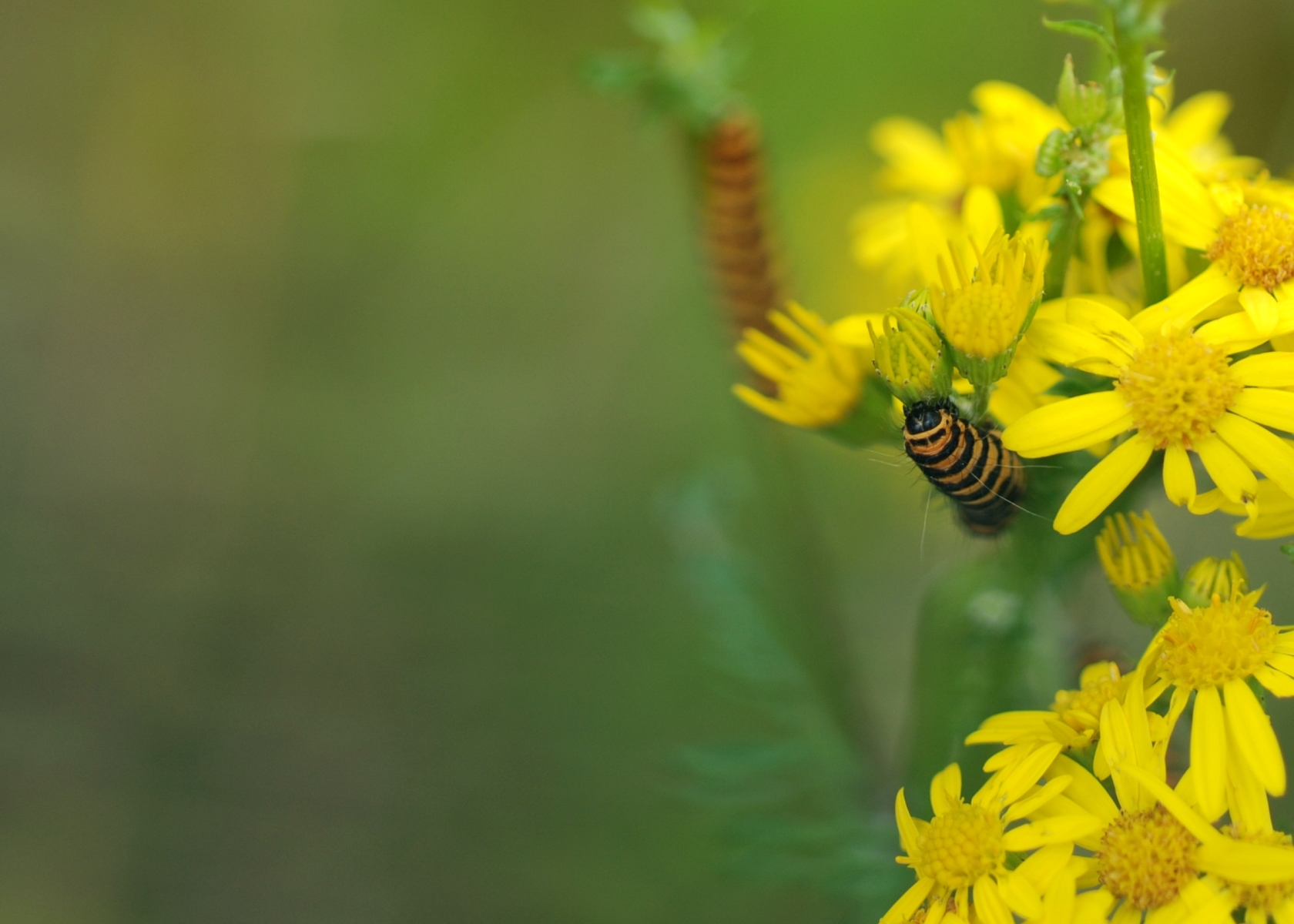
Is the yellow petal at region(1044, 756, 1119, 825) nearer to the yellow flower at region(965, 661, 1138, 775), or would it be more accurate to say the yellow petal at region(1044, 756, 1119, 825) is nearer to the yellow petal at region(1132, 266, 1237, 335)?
the yellow flower at region(965, 661, 1138, 775)

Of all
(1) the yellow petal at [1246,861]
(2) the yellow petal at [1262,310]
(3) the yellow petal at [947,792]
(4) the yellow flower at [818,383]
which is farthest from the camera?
(4) the yellow flower at [818,383]

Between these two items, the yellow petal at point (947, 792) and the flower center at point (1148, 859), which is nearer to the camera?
the flower center at point (1148, 859)

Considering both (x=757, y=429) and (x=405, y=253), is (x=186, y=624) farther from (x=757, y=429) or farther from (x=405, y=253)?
(x=757, y=429)

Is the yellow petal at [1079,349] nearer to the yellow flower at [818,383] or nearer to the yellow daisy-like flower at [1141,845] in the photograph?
the yellow flower at [818,383]

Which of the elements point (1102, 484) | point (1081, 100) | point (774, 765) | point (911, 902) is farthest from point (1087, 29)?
point (774, 765)

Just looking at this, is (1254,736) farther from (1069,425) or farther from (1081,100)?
(1081,100)

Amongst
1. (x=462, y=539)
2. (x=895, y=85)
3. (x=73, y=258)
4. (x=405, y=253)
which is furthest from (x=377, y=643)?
(x=895, y=85)

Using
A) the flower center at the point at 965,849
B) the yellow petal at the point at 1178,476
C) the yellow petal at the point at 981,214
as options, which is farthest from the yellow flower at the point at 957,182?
the flower center at the point at 965,849
